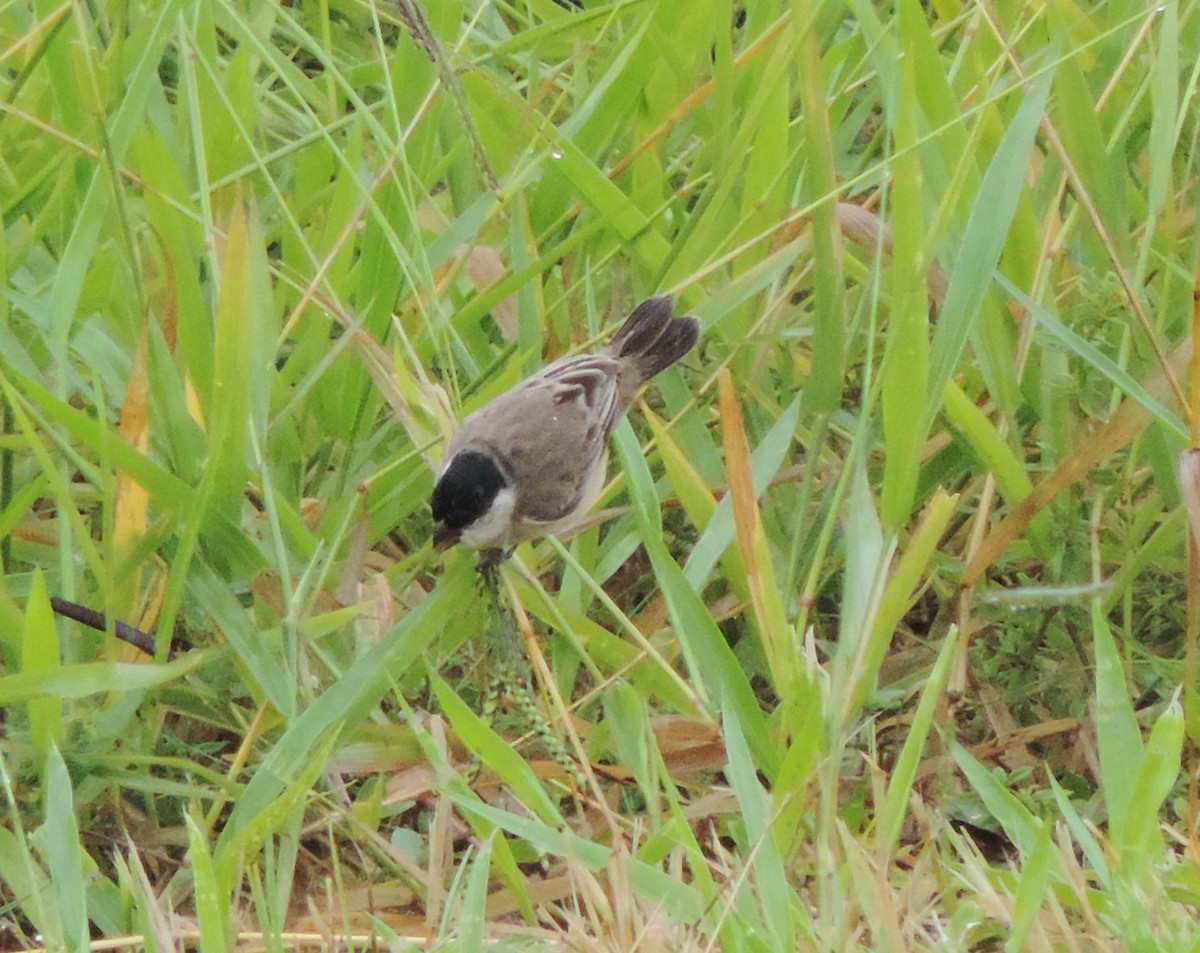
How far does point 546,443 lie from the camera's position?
2.88m

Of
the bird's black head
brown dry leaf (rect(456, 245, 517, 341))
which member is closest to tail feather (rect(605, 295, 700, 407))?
brown dry leaf (rect(456, 245, 517, 341))

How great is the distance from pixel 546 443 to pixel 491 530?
1.40ft

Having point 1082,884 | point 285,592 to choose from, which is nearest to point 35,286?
point 285,592

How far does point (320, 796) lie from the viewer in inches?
83.2

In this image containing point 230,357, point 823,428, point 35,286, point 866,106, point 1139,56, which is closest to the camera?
point 230,357

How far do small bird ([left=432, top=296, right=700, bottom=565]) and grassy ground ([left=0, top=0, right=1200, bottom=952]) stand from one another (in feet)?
0.21

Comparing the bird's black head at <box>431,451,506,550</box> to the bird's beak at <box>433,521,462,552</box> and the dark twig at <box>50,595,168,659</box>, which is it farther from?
the dark twig at <box>50,595,168,659</box>

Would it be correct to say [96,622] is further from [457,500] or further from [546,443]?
[546,443]

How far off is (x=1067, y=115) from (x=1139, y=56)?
45 centimetres

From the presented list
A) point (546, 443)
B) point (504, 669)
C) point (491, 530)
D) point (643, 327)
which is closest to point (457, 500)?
point (491, 530)

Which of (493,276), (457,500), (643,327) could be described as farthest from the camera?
(493,276)

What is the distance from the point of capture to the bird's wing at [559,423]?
9.07 ft

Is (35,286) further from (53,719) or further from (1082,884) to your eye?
(1082,884)

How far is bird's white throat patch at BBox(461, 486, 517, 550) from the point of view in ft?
8.15
